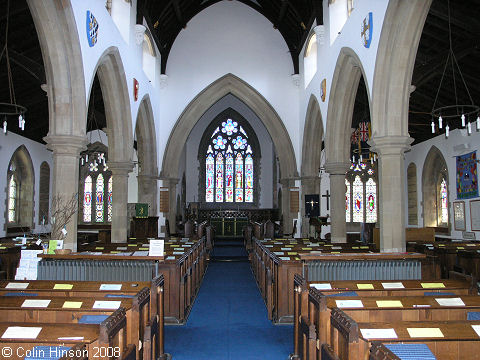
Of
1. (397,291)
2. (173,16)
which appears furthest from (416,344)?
(173,16)

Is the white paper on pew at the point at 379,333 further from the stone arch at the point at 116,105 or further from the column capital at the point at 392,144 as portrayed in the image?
the stone arch at the point at 116,105

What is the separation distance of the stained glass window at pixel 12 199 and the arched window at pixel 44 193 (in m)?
1.03

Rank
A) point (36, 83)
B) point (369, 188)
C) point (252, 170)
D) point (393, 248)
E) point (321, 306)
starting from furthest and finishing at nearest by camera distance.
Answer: point (252, 170) → point (369, 188) → point (36, 83) → point (393, 248) → point (321, 306)

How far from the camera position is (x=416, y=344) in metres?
2.27

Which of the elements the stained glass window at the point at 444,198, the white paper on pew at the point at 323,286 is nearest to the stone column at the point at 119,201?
the white paper on pew at the point at 323,286

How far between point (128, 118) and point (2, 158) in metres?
4.73

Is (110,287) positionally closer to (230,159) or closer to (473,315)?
(473,315)

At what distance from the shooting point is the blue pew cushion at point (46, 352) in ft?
7.04

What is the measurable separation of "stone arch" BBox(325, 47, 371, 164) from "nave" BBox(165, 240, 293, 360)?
483 cm

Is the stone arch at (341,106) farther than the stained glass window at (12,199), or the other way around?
the stained glass window at (12,199)

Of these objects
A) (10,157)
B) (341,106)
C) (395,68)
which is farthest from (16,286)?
(10,157)

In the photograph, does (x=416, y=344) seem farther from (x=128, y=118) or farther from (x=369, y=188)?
(x=369, y=188)

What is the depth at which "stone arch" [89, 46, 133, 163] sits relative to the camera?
9.86 metres

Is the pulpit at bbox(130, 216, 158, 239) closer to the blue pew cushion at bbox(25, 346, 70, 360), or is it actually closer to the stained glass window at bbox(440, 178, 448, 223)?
the stained glass window at bbox(440, 178, 448, 223)
